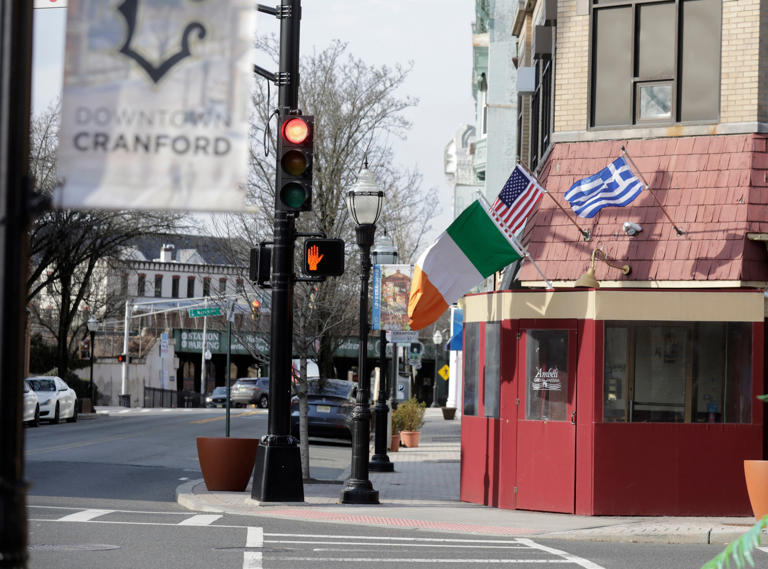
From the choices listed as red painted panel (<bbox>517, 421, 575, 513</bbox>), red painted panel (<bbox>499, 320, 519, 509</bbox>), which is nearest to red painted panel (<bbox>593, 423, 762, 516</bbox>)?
red painted panel (<bbox>517, 421, 575, 513</bbox>)

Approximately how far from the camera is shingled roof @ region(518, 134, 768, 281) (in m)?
16.0

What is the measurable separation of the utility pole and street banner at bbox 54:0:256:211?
1.14ft

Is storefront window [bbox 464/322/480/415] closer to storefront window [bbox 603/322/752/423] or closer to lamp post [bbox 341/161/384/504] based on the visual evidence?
lamp post [bbox 341/161/384/504]

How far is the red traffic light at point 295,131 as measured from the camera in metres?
14.6

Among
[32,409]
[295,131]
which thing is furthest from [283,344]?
→ [32,409]

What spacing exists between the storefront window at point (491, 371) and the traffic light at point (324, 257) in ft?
8.60

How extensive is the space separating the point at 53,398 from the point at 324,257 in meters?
26.6

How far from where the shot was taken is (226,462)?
57.8ft

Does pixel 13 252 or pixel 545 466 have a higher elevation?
pixel 13 252

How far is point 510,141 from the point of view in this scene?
3103 cm

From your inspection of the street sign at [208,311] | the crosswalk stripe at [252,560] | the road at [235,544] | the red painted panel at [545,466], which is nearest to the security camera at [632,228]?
the red painted panel at [545,466]

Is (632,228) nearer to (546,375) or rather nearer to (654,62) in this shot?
(546,375)

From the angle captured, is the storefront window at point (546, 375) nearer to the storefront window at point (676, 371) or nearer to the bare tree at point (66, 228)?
the storefront window at point (676, 371)

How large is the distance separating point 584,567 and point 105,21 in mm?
7941
